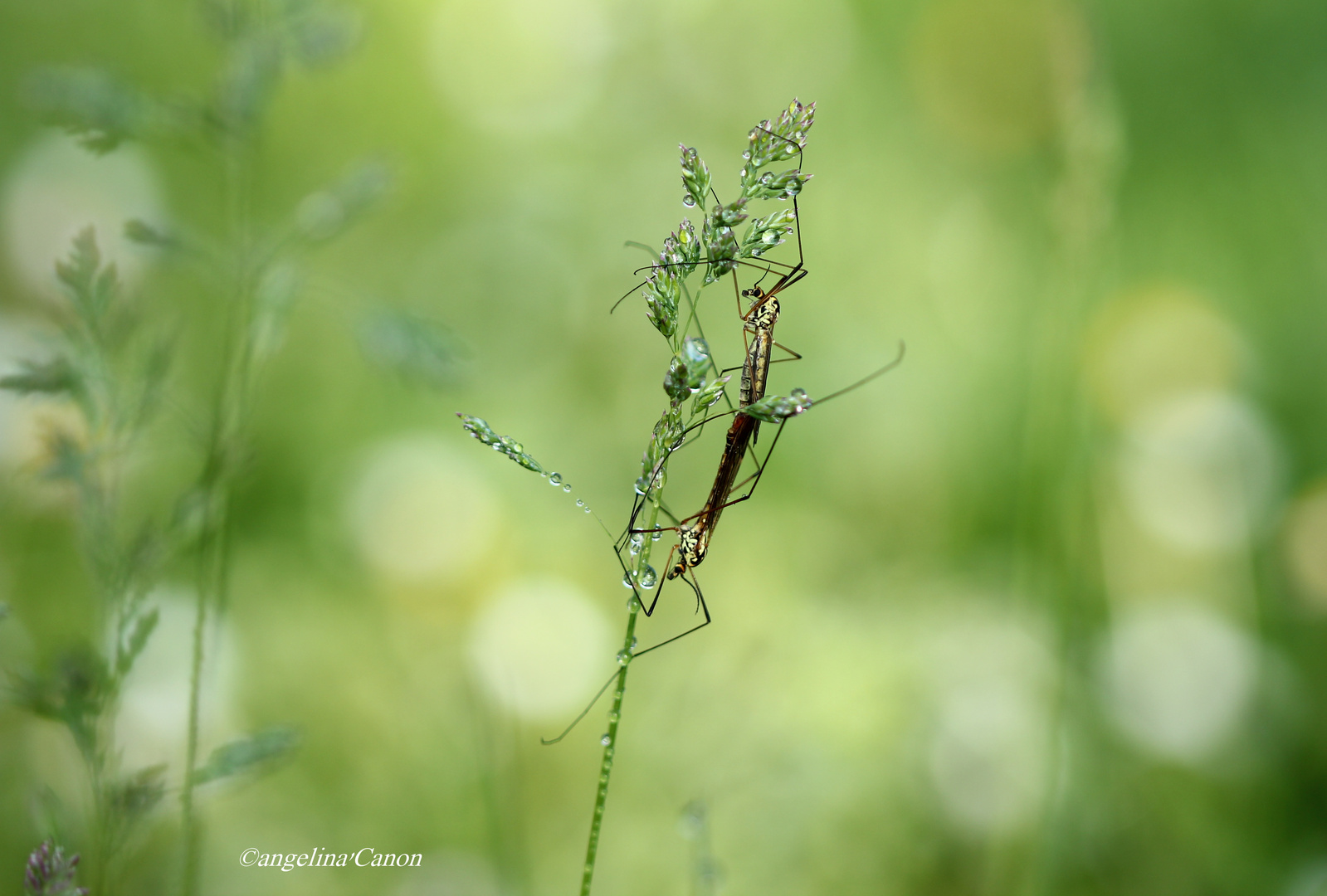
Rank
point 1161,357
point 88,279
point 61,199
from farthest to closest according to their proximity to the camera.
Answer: point 1161,357, point 61,199, point 88,279

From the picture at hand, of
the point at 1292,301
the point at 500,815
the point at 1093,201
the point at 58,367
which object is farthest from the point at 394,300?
the point at 1292,301

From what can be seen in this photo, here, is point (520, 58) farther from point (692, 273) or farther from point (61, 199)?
point (692, 273)

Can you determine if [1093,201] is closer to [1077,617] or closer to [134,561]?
[1077,617]

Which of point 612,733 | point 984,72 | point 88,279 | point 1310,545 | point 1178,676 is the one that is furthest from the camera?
point 984,72

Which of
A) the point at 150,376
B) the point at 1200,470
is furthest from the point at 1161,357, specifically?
the point at 150,376

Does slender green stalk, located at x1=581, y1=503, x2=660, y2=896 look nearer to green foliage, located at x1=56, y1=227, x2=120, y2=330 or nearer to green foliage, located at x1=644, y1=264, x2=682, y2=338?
green foliage, located at x1=644, y1=264, x2=682, y2=338
